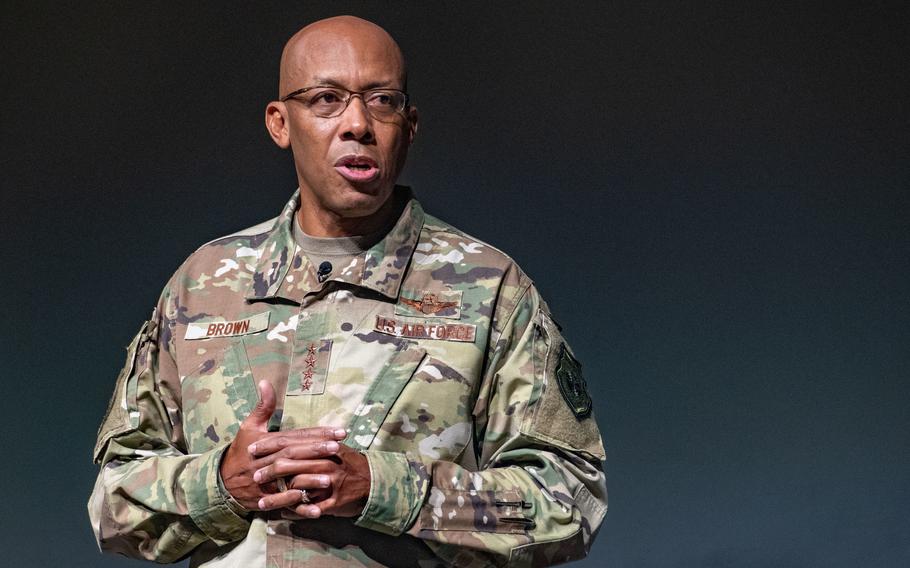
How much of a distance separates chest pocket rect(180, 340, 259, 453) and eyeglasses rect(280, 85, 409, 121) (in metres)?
0.39

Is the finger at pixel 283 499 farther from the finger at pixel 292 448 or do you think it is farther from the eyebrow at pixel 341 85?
the eyebrow at pixel 341 85

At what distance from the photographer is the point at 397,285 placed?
234 cm

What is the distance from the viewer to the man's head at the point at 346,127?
7.67 ft

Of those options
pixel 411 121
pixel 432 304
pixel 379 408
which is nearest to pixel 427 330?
pixel 432 304

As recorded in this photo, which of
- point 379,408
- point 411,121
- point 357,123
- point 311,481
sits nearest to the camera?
point 311,481

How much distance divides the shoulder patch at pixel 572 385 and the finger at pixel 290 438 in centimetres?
40

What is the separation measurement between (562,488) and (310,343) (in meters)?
0.44

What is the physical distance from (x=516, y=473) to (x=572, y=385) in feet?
0.61

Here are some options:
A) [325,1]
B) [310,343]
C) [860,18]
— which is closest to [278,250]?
[310,343]

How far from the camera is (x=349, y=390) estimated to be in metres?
2.24

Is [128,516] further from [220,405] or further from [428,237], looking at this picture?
[428,237]

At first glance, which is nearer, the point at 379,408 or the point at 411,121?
the point at 379,408

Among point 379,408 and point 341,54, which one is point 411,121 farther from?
point 379,408

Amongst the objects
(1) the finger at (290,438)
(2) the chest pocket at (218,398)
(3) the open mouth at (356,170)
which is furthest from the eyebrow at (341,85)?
(1) the finger at (290,438)
